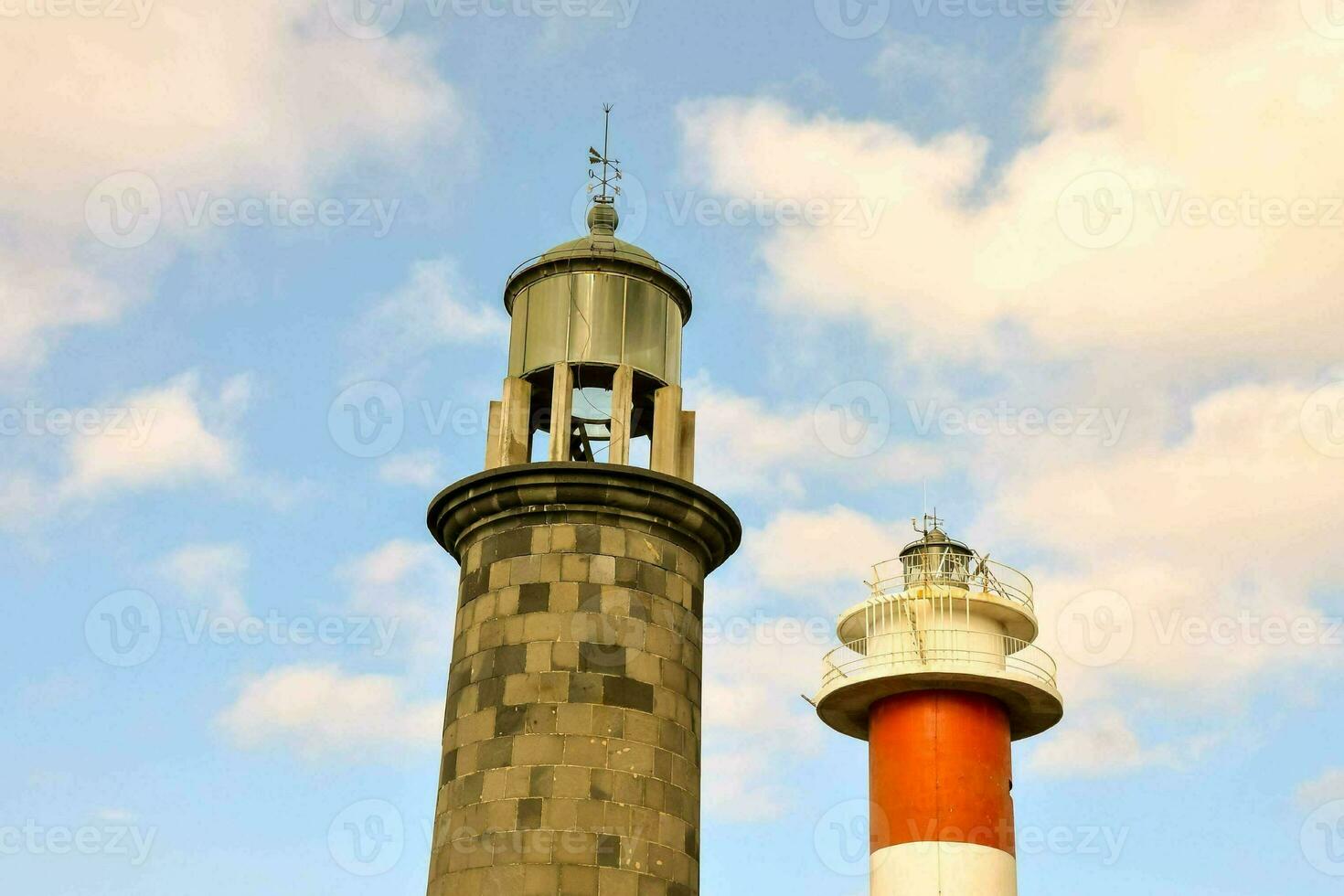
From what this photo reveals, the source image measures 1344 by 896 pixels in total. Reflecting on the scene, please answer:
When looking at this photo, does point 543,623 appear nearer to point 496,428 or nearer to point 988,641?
point 496,428

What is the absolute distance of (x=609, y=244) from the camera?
23.1m

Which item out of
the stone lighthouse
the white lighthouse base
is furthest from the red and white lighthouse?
the stone lighthouse

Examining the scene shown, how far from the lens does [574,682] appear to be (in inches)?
765

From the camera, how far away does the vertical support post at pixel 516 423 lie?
71.5ft

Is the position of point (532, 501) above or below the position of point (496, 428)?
below

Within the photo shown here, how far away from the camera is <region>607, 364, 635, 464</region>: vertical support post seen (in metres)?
21.2

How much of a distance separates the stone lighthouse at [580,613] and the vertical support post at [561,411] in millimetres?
24

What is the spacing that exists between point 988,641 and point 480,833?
16.9 m

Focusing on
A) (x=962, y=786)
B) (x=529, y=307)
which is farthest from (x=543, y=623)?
(x=962, y=786)

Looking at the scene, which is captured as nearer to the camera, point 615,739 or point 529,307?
point 615,739

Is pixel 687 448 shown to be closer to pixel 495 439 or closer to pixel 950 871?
pixel 495 439

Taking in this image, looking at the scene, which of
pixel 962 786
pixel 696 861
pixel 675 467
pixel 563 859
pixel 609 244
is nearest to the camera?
pixel 563 859

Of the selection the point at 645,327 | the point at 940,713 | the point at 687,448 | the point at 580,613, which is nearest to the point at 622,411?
the point at 687,448

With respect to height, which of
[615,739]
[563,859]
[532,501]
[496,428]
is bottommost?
[563,859]
